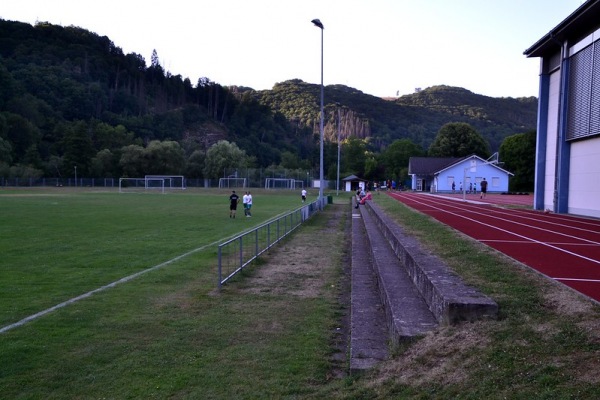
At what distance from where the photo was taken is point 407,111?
167625mm

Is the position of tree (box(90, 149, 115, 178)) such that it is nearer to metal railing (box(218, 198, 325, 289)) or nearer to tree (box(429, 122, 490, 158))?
tree (box(429, 122, 490, 158))

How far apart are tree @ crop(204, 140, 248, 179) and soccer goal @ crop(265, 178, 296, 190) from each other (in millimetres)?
10584

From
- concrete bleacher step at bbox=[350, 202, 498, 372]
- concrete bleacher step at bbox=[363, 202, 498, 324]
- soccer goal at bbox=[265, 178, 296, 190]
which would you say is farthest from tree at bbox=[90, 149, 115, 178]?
concrete bleacher step at bbox=[363, 202, 498, 324]

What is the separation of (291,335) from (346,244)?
410 inches

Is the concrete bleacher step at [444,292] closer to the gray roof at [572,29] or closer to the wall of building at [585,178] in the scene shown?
the wall of building at [585,178]

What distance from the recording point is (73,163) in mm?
87625

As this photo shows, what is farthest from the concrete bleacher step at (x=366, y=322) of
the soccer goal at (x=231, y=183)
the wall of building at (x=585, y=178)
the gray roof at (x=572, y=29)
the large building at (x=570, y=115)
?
the soccer goal at (x=231, y=183)

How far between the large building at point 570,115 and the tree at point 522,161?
38.1 m

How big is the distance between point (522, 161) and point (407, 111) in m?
108

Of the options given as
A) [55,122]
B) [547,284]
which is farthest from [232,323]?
[55,122]

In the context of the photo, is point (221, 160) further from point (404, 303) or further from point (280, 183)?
point (404, 303)

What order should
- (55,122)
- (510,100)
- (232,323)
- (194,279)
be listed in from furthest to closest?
(510,100) < (55,122) < (194,279) < (232,323)

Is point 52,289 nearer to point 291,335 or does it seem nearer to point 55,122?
point 291,335

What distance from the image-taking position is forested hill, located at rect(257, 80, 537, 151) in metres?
141
